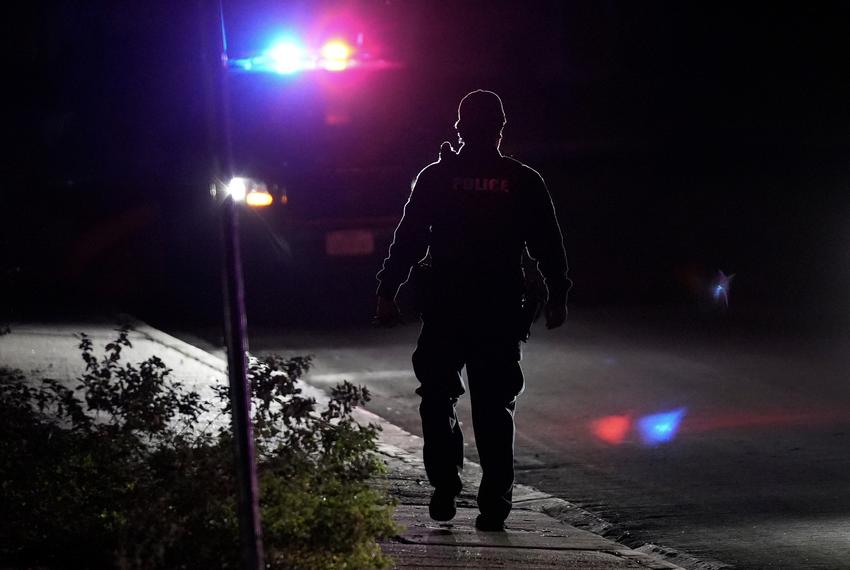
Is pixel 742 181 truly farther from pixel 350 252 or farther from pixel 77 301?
pixel 77 301

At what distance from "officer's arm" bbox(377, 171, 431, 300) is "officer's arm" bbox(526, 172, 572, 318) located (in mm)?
485

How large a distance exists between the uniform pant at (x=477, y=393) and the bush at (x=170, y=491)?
20.9 inches

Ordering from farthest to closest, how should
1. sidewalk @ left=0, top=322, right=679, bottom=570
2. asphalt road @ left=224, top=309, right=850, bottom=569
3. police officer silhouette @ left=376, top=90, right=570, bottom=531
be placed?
asphalt road @ left=224, top=309, right=850, bottom=569 < police officer silhouette @ left=376, top=90, right=570, bottom=531 < sidewalk @ left=0, top=322, right=679, bottom=570

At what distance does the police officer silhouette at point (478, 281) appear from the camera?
6.44 m

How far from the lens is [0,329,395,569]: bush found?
5117 mm

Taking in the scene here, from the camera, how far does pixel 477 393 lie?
6.56 meters

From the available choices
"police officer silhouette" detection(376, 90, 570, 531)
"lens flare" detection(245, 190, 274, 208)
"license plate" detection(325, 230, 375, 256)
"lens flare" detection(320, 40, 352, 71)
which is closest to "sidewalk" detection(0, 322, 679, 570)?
"police officer silhouette" detection(376, 90, 570, 531)

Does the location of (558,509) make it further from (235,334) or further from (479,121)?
(235,334)

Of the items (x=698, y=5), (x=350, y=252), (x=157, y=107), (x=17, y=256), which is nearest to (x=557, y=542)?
(x=17, y=256)

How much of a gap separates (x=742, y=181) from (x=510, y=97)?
4.75 metres

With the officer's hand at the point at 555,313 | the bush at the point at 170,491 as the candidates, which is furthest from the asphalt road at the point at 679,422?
the bush at the point at 170,491

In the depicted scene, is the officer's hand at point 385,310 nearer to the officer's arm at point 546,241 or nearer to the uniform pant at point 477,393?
the uniform pant at point 477,393

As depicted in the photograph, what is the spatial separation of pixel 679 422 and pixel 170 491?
551 centimetres

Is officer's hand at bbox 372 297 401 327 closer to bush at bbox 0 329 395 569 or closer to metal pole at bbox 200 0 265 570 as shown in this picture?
bush at bbox 0 329 395 569
